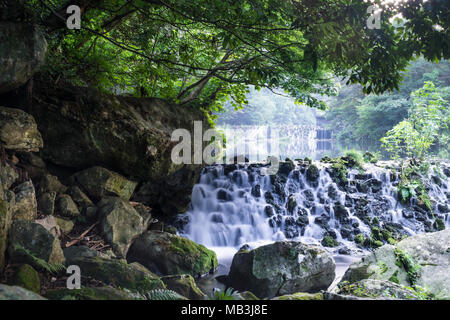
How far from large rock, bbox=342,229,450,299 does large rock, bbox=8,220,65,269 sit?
14.2 feet

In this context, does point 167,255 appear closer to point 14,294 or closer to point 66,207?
point 66,207

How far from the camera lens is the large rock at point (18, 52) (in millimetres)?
3750

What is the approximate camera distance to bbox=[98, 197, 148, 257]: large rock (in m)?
5.20

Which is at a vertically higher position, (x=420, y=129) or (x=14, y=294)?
(x=420, y=129)

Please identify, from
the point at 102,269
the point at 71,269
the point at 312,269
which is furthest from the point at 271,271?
the point at 71,269

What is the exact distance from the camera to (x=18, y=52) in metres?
3.85

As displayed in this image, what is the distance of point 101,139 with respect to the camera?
5637 millimetres

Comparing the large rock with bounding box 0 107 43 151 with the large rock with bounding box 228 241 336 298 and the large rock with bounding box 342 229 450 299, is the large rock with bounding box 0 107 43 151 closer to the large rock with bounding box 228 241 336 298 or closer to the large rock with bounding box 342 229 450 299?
the large rock with bounding box 228 241 336 298

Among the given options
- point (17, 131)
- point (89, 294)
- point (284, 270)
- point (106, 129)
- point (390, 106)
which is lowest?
point (284, 270)

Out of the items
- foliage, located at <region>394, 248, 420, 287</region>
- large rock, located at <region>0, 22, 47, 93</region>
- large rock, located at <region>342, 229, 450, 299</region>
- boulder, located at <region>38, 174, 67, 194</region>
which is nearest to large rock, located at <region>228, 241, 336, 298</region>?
large rock, located at <region>342, 229, 450, 299</region>

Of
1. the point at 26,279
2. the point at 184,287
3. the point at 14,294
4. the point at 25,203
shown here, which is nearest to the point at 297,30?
the point at 184,287

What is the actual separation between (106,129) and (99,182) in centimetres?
99
